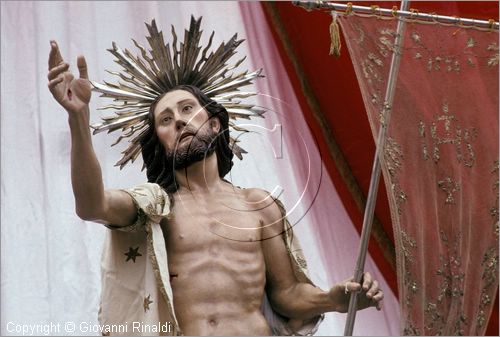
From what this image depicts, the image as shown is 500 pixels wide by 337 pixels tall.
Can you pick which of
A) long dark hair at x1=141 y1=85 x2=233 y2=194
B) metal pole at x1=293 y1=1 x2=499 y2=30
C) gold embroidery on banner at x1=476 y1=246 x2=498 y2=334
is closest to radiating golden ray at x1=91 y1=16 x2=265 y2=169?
long dark hair at x1=141 y1=85 x2=233 y2=194

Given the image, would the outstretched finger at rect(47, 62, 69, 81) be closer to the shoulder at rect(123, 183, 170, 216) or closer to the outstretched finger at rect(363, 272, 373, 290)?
the shoulder at rect(123, 183, 170, 216)

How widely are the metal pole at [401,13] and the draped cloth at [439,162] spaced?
14 millimetres

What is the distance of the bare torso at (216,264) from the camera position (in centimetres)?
287

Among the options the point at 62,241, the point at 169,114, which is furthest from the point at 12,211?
the point at 169,114

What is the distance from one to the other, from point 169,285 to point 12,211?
1.04 meters

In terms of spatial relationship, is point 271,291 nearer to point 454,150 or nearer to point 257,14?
point 454,150

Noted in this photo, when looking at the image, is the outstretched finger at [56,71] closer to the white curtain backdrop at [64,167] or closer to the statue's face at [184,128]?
the statue's face at [184,128]

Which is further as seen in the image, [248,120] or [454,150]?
[248,120]

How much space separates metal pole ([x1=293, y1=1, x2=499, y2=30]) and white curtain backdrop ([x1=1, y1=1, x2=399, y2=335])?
25.8 inches

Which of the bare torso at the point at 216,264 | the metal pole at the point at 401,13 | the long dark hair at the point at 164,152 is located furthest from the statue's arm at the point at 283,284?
the metal pole at the point at 401,13

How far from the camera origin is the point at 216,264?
9.49ft

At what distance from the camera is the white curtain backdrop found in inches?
146

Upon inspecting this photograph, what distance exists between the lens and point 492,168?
2934 millimetres

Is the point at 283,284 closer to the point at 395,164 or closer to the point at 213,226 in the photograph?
the point at 213,226
